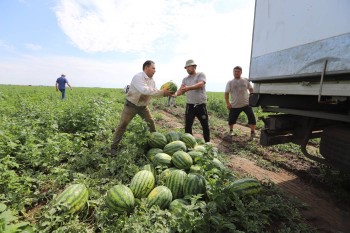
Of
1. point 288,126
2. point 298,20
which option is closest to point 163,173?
point 288,126

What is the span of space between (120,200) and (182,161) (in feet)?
4.13

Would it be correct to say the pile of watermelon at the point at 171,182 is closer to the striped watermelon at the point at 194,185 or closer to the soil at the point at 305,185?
the striped watermelon at the point at 194,185

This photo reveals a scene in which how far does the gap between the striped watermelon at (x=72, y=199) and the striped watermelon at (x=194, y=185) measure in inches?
52.9

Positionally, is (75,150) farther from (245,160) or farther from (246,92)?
(246,92)

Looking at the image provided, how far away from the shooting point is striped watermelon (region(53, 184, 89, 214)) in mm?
2856

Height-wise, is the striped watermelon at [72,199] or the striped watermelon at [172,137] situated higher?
the striped watermelon at [172,137]

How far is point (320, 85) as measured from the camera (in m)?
2.63

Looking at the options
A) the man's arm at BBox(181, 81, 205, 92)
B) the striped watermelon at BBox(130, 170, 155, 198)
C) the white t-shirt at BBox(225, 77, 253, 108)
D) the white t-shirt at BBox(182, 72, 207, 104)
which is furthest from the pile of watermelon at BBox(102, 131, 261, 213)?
the white t-shirt at BBox(225, 77, 253, 108)

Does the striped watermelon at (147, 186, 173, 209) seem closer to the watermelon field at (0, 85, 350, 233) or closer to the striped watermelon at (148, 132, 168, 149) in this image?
the watermelon field at (0, 85, 350, 233)

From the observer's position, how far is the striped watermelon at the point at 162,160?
3.97 meters

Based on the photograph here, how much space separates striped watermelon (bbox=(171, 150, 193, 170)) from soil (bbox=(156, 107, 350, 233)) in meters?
1.45

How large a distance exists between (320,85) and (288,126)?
135 cm

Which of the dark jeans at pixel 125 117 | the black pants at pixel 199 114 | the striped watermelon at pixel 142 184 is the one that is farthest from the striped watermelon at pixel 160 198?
the black pants at pixel 199 114

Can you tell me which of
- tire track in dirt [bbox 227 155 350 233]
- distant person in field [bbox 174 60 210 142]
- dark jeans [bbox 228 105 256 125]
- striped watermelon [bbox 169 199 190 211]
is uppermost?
distant person in field [bbox 174 60 210 142]
